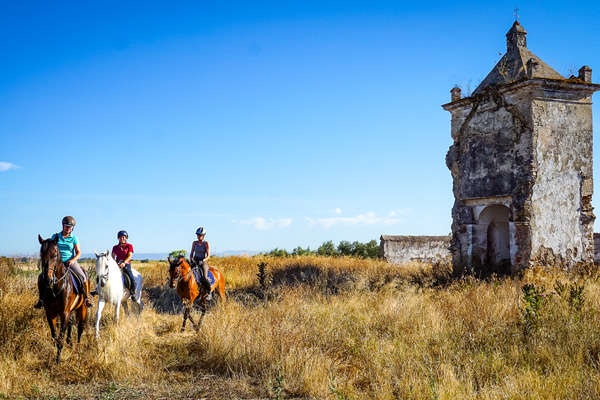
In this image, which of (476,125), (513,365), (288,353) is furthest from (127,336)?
(476,125)

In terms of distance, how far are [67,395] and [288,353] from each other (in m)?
3.10

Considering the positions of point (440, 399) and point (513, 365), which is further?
point (513, 365)

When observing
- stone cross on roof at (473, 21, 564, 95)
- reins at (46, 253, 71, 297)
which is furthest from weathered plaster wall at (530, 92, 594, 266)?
reins at (46, 253, 71, 297)

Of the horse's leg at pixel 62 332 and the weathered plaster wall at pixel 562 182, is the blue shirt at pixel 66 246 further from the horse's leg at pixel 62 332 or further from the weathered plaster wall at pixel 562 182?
the weathered plaster wall at pixel 562 182

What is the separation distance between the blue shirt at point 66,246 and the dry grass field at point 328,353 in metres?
1.43

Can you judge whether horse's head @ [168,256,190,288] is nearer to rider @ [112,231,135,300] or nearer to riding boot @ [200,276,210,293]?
riding boot @ [200,276,210,293]

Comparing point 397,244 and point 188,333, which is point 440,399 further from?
point 397,244

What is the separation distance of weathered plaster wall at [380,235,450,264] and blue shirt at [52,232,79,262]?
1799 cm

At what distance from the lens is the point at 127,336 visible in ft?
26.8

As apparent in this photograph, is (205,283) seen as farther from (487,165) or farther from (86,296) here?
(487,165)

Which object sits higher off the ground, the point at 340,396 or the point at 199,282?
the point at 199,282

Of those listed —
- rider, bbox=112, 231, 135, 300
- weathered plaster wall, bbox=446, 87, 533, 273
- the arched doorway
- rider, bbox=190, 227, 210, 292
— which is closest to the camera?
rider, bbox=112, 231, 135, 300

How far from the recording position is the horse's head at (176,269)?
1036 cm

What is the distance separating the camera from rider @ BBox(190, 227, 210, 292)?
445 inches
